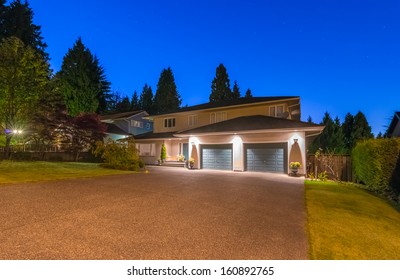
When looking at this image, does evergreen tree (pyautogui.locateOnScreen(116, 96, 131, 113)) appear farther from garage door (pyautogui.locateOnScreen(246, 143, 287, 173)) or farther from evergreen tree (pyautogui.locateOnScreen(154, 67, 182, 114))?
garage door (pyautogui.locateOnScreen(246, 143, 287, 173))

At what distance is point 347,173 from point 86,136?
24401mm

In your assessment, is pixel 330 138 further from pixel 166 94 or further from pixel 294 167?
pixel 166 94

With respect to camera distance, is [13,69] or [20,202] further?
[13,69]

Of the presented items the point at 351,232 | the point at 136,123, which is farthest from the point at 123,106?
the point at 351,232

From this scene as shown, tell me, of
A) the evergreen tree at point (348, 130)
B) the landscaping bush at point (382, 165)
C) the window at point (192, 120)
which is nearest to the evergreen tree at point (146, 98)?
the window at point (192, 120)

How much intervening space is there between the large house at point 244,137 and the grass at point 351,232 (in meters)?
8.79

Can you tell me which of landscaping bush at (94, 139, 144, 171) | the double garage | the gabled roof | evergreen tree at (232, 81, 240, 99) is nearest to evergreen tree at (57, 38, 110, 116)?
landscaping bush at (94, 139, 144, 171)

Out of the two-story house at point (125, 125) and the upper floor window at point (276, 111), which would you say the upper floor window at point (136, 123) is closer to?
the two-story house at point (125, 125)

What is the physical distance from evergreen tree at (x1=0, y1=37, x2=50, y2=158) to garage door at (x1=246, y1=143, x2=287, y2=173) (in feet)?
64.6

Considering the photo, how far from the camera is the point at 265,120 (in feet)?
59.7

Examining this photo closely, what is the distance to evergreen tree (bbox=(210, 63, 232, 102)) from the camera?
51812 mm

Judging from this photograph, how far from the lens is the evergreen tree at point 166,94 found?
58.2 metres
